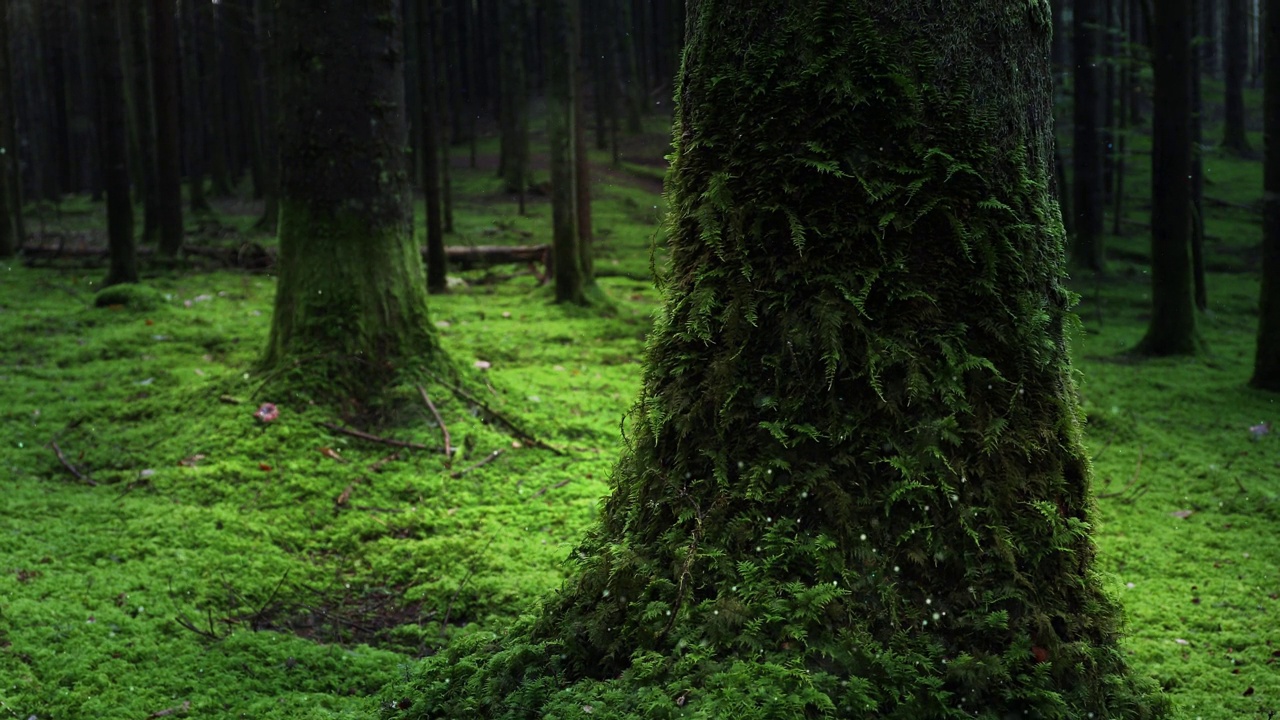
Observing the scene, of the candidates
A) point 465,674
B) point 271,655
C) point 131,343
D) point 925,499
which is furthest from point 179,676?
point 131,343

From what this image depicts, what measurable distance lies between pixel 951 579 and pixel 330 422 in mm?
4751

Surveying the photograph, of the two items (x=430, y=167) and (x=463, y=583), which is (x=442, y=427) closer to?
(x=463, y=583)

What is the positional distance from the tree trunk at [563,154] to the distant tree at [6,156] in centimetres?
853

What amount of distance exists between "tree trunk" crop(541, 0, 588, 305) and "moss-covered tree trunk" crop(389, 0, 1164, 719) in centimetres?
879

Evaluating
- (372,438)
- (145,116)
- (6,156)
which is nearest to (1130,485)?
(372,438)

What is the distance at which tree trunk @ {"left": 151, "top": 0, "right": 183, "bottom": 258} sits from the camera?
12.3 metres

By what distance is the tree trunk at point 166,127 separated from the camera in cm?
1229

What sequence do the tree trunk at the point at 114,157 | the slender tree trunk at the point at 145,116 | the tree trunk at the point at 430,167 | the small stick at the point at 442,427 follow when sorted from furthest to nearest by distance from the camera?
the slender tree trunk at the point at 145,116 → the tree trunk at the point at 430,167 → the tree trunk at the point at 114,157 → the small stick at the point at 442,427

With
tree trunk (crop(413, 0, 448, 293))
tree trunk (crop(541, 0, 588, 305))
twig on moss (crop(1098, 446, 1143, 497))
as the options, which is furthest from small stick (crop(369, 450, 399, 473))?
tree trunk (crop(413, 0, 448, 293))

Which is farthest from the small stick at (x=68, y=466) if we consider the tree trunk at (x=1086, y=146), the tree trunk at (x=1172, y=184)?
the tree trunk at (x=1086, y=146)

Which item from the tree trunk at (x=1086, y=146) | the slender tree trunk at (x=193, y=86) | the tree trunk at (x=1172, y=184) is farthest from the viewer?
the slender tree trunk at (x=193, y=86)

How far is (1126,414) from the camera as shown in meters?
7.36

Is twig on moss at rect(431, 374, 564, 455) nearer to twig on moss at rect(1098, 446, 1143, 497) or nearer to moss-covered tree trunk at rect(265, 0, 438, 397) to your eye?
moss-covered tree trunk at rect(265, 0, 438, 397)

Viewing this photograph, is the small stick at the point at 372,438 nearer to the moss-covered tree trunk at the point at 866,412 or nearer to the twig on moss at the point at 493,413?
the twig on moss at the point at 493,413
